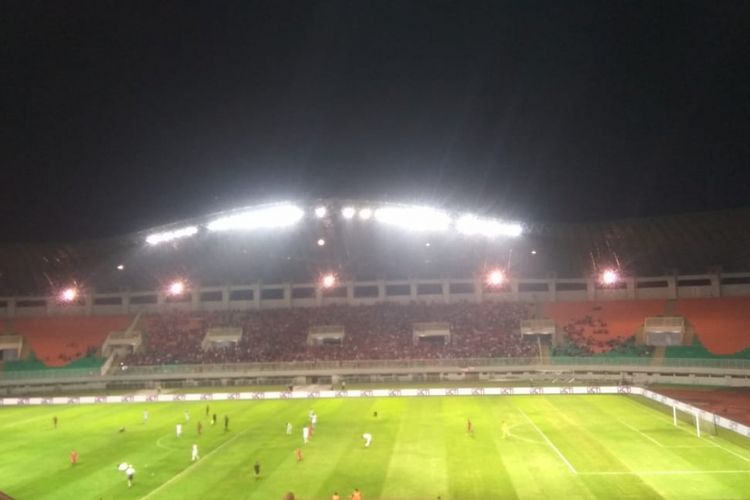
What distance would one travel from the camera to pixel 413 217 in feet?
189

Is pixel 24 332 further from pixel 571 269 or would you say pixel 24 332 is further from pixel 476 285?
pixel 571 269

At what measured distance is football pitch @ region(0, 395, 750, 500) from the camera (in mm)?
26547

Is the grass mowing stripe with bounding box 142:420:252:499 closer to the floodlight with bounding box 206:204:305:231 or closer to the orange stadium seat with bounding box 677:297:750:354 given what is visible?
the floodlight with bounding box 206:204:305:231

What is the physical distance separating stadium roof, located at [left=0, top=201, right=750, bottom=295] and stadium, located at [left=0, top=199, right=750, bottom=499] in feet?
1.23

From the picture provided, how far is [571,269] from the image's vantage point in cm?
7150

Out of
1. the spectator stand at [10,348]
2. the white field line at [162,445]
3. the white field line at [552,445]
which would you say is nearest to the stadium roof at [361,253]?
the spectator stand at [10,348]

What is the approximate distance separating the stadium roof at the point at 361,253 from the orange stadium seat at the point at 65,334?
3951 mm

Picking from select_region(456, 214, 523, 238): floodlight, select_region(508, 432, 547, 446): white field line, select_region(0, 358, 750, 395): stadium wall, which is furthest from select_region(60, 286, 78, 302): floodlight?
select_region(508, 432, 547, 446): white field line

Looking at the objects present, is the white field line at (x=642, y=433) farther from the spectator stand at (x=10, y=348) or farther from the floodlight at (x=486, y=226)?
the spectator stand at (x=10, y=348)

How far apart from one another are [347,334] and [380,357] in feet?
20.5

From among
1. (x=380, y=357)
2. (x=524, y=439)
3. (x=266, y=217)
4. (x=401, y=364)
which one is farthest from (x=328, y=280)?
(x=524, y=439)

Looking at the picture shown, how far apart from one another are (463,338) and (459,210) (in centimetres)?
1782

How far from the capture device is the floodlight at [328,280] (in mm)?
69250

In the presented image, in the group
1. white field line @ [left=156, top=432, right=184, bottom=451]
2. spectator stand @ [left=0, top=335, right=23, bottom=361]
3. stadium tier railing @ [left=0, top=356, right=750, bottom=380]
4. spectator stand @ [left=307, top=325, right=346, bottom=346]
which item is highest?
spectator stand @ [left=307, top=325, right=346, bottom=346]
